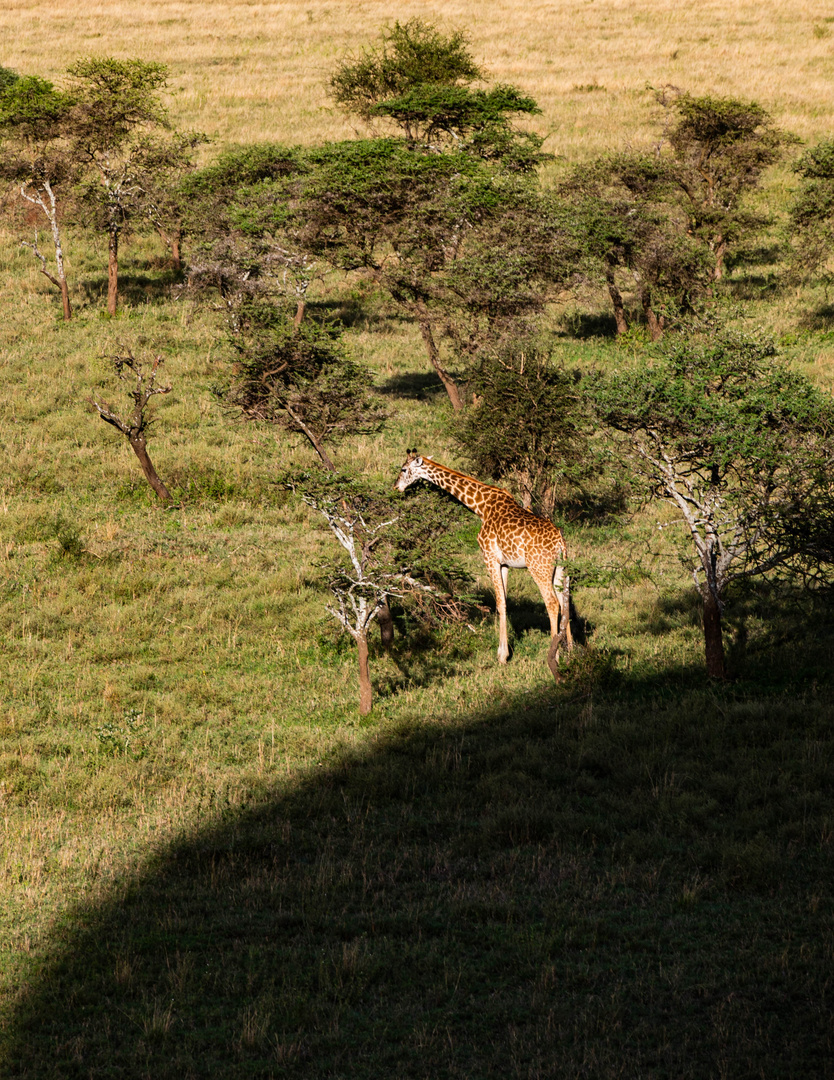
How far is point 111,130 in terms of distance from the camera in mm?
36000

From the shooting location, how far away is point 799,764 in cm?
1128

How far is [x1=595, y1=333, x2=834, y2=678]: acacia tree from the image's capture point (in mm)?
13750

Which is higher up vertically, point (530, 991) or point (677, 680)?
point (530, 991)

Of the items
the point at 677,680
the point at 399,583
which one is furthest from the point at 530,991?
the point at 399,583

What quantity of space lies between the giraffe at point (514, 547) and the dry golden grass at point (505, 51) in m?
38.8

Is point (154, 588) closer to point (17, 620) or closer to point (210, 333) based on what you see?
point (17, 620)

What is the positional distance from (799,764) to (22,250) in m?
39.1

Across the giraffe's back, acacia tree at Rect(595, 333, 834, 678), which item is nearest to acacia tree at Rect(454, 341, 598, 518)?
the giraffe's back

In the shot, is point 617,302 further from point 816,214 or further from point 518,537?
point 518,537

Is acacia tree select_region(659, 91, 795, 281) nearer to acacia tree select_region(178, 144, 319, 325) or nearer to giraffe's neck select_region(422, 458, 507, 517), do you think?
acacia tree select_region(178, 144, 319, 325)

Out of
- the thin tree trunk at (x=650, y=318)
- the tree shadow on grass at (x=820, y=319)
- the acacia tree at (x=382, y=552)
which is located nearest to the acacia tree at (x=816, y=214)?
the tree shadow on grass at (x=820, y=319)

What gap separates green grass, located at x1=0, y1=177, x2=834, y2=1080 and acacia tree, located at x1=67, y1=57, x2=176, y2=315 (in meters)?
17.2

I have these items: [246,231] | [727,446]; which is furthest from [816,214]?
[727,446]

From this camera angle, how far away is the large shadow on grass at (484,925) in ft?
22.1
